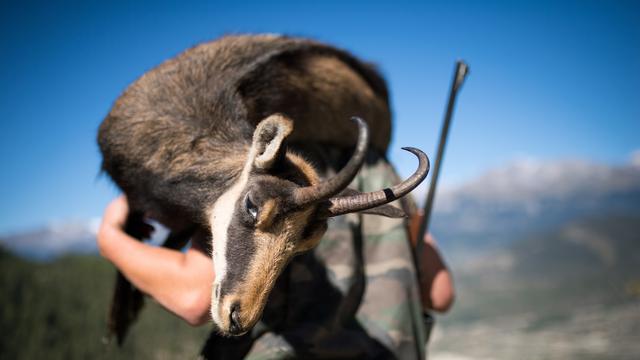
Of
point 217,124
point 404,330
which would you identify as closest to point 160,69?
point 217,124

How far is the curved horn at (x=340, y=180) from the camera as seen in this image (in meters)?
1.96

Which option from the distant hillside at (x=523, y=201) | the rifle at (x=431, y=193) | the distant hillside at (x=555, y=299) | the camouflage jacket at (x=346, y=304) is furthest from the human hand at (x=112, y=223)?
the distant hillside at (x=523, y=201)

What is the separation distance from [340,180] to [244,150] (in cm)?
111

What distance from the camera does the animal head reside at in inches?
80.0

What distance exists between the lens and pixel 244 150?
2.91m

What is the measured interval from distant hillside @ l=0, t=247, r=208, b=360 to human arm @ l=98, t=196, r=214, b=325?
4.44 meters

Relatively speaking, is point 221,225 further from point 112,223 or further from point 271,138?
point 112,223

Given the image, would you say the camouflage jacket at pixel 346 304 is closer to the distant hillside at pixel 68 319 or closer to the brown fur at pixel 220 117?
the brown fur at pixel 220 117

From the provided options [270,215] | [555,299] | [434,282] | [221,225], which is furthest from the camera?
[555,299]

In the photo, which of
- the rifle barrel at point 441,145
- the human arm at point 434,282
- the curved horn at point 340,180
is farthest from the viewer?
the human arm at point 434,282

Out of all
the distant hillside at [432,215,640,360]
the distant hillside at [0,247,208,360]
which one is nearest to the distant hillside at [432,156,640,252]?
the distant hillside at [432,215,640,360]

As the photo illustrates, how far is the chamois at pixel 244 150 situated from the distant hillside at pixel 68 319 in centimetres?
351

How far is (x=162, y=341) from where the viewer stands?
8.03 metres

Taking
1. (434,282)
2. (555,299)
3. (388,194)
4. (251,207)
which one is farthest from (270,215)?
(555,299)
